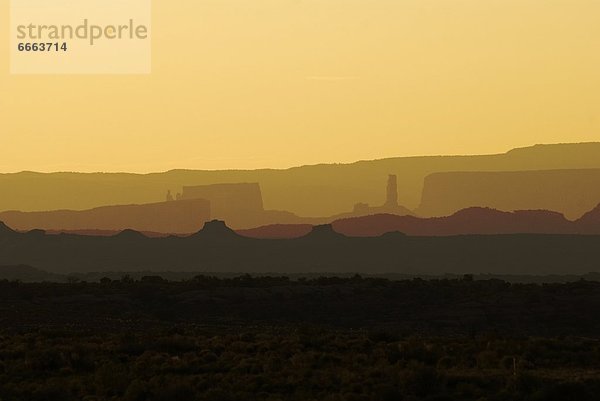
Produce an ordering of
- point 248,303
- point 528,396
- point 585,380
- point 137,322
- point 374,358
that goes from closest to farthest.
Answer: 1. point 528,396
2. point 585,380
3. point 374,358
4. point 137,322
5. point 248,303

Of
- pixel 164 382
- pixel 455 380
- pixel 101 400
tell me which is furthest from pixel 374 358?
pixel 101 400

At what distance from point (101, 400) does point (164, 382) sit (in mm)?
3030

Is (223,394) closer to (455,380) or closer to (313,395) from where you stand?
(313,395)

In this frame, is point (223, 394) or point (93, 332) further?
point (93, 332)

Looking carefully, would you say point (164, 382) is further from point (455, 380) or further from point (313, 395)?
point (455, 380)

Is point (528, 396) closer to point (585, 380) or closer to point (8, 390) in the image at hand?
point (585, 380)

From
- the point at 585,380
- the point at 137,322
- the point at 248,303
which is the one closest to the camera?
the point at 585,380

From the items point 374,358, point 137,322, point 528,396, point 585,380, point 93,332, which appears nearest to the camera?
point 528,396

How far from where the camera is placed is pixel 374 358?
155ft

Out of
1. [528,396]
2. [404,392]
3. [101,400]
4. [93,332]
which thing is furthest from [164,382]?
[93,332]

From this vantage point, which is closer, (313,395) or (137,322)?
(313,395)

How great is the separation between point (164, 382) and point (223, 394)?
3.47m

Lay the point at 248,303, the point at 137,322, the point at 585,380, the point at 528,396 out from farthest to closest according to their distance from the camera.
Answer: the point at 248,303 < the point at 137,322 < the point at 585,380 < the point at 528,396

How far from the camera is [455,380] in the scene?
4016 centimetres
